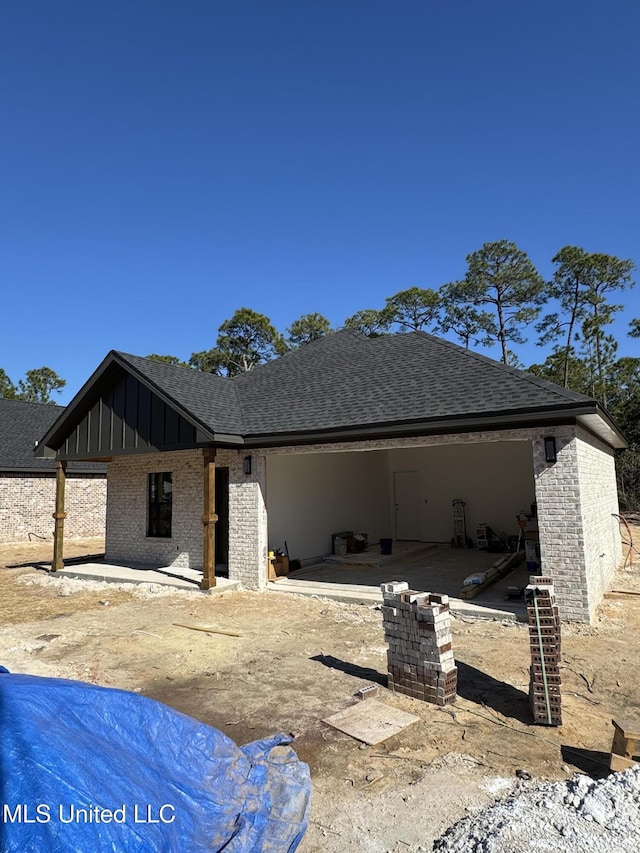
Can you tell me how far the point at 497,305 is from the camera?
34.3 m

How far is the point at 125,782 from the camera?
2453mm

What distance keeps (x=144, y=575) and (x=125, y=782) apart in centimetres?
1056

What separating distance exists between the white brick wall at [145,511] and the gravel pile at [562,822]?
34.4ft

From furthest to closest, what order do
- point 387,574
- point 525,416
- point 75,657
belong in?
point 387,574, point 525,416, point 75,657

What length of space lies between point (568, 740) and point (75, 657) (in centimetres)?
594

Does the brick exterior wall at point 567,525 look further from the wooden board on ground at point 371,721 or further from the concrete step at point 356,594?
the wooden board on ground at point 371,721

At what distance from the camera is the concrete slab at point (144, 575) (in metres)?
11.1

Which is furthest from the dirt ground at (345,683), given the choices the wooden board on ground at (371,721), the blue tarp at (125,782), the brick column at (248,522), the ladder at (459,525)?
the ladder at (459,525)

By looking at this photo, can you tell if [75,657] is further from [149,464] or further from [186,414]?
[149,464]

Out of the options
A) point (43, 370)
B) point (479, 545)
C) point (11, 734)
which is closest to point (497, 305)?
point (479, 545)

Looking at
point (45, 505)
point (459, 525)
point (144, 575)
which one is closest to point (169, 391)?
point (144, 575)

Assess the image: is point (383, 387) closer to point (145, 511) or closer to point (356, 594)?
point (356, 594)

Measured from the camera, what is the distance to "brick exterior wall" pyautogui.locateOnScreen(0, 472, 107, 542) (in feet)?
69.5

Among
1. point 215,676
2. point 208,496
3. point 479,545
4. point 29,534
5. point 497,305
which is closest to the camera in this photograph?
point 215,676
